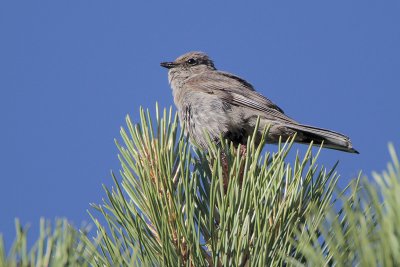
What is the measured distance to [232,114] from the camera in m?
6.72

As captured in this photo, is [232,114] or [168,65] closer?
[232,114]

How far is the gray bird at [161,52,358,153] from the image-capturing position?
6.12 m

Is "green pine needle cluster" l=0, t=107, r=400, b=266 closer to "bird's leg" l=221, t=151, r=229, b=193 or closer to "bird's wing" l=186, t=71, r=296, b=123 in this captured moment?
"bird's leg" l=221, t=151, r=229, b=193

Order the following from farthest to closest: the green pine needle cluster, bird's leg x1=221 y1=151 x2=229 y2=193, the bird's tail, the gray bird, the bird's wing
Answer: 1. the bird's wing
2. the gray bird
3. the bird's tail
4. bird's leg x1=221 y1=151 x2=229 y2=193
5. the green pine needle cluster

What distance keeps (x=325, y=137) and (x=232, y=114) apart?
1.28m

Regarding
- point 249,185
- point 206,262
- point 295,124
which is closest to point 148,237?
point 206,262

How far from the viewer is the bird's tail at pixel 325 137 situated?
5339mm

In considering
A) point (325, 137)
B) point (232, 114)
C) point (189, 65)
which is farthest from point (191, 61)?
point (325, 137)

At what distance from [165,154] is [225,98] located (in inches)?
176

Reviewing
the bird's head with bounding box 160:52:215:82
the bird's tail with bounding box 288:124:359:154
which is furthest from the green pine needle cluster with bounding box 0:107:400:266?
the bird's head with bounding box 160:52:215:82

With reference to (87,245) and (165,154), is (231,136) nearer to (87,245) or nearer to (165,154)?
(165,154)

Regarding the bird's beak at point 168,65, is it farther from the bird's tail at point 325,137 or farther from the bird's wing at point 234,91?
the bird's tail at point 325,137

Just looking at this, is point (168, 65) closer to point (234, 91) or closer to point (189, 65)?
point (189, 65)

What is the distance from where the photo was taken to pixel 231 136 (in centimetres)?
658
